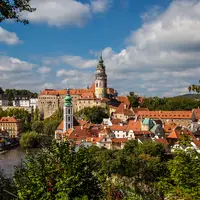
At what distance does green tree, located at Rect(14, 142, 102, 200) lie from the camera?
5633 mm

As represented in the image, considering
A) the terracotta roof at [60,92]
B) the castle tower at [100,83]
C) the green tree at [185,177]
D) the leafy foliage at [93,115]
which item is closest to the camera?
the green tree at [185,177]

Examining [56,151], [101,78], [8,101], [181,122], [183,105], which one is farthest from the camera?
[8,101]

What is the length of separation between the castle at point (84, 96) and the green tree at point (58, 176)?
60.5m

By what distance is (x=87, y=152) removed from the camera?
694 centimetres

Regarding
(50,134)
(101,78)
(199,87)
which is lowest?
(50,134)

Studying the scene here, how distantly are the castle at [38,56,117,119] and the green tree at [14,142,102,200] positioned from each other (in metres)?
60.5

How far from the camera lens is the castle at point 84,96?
70.2 metres

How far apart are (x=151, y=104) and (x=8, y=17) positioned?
61344 mm

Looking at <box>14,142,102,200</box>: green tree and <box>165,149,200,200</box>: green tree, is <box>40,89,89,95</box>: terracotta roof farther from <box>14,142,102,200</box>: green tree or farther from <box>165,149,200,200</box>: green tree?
<box>14,142,102,200</box>: green tree

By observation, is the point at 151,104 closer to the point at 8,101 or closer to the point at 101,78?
the point at 101,78

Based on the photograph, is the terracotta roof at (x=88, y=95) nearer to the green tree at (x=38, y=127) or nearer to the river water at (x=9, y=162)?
the green tree at (x=38, y=127)

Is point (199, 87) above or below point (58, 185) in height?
above

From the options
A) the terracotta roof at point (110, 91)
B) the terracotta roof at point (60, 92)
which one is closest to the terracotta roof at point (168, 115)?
the terracotta roof at point (110, 91)

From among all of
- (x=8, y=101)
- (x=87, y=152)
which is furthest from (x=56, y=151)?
(x=8, y=101)
